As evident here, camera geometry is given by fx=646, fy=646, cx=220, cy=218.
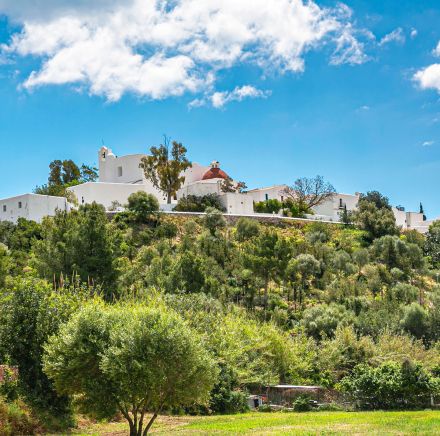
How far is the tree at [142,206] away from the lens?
204 ft

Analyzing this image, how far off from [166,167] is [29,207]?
55.5 feet

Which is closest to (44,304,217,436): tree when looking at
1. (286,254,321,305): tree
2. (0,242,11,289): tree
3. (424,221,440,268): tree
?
(0,242,11,289): tree

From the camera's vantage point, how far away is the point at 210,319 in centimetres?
2989

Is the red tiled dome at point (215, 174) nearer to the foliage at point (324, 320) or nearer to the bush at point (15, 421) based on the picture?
the foliage at point (324, 320)

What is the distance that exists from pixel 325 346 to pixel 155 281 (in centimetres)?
1176

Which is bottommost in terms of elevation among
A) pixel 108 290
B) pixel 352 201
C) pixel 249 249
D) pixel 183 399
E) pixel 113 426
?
pixel 113 426

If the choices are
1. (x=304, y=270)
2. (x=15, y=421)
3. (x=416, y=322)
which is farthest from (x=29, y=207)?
(x=15, y=421)

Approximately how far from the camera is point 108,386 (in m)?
16.8

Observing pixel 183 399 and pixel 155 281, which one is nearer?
pixel 183 399

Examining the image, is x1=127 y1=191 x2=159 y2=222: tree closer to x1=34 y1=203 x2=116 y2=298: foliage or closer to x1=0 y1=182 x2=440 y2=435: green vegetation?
x1=0 y1=182 x2=440 y2=435: green vegetation

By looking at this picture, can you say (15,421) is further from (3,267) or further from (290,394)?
(3,267)

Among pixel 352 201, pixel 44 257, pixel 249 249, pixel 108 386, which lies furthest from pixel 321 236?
pixel 108 386

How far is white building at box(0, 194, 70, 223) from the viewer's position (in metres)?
59.0

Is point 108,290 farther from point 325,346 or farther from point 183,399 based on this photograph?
point 183,399
